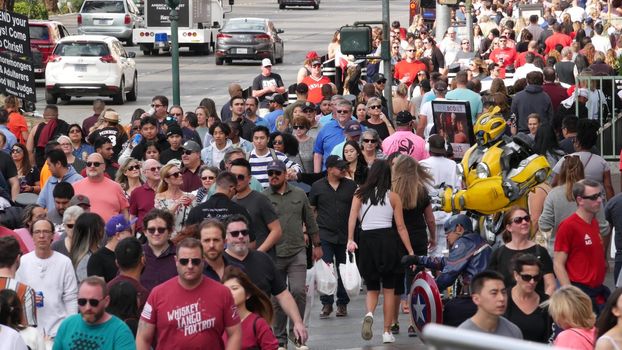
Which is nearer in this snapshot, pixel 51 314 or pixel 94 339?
pixel 94 339

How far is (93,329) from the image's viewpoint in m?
8.46

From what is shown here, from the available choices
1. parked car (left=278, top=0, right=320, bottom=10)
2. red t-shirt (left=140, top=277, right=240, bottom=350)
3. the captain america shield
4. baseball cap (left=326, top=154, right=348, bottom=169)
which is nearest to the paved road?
parked car (left=278, top=0, right=320, bottom=10)

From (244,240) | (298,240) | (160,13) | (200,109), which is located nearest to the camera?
(244,240)

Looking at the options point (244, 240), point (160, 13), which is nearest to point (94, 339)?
point (244, 240)

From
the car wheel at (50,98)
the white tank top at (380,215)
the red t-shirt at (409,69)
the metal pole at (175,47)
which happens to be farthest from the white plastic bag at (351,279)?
the car wheel at (50,98)

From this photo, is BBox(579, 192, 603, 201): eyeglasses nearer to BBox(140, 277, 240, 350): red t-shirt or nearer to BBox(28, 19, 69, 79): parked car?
BBox(140, 277, 240, 350): red t-shirt

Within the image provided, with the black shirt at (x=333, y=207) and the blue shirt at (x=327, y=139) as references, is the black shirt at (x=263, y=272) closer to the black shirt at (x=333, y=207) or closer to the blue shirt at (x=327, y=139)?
the black shirt at (x=333, y=207)

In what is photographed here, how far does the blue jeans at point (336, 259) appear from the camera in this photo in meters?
14.3

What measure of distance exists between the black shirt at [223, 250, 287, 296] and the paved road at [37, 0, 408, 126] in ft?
69.5

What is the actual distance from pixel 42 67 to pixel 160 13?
941 centimetres

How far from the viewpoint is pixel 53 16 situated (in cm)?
6425

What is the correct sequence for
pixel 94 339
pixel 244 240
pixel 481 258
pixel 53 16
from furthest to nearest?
pixel 53 16 < pixel 481 258 < pixel 244 240 < pixel 94 339

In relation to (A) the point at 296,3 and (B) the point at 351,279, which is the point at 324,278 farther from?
(A) the point at 296,3

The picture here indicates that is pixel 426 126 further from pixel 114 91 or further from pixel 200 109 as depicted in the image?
pixel 114 91
